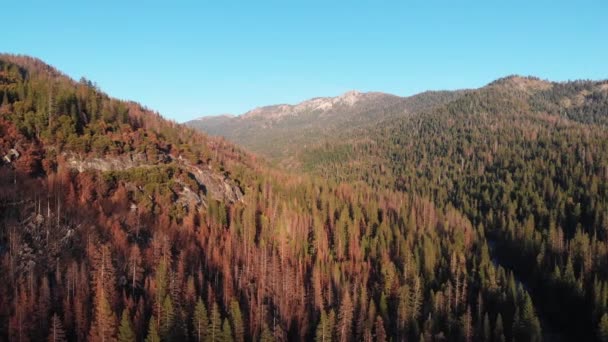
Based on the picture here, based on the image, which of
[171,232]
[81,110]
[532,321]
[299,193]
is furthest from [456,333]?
[81,110]

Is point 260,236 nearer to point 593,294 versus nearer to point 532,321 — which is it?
point 532,321

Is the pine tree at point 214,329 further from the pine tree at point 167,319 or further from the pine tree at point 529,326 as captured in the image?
the pine tree at point 529,326

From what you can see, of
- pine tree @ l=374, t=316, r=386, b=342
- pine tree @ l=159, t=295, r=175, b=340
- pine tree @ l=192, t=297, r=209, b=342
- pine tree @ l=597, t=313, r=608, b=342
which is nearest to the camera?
pine tree @ l=159, t=295, r=175, b=340

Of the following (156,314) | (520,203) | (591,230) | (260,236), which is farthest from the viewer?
(520,203)

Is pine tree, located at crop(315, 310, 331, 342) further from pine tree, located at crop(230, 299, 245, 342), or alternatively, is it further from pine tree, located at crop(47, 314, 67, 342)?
pine tree, located at crop(47, 314, 67, 342)

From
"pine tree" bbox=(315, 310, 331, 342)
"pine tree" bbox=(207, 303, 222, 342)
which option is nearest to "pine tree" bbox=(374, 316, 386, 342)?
"pine tree" bbox=(315, 310, 331, 342)

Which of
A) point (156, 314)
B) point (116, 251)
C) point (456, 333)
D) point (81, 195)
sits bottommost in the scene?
point (456, 333)

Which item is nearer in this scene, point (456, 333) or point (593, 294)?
point (456, 333)

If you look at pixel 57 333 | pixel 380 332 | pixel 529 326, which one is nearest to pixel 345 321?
pixel 380 332

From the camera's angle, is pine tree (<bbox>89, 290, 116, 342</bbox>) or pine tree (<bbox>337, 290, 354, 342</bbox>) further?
pine tree (<bbox>337, 290, 354, 342</bbox>)
